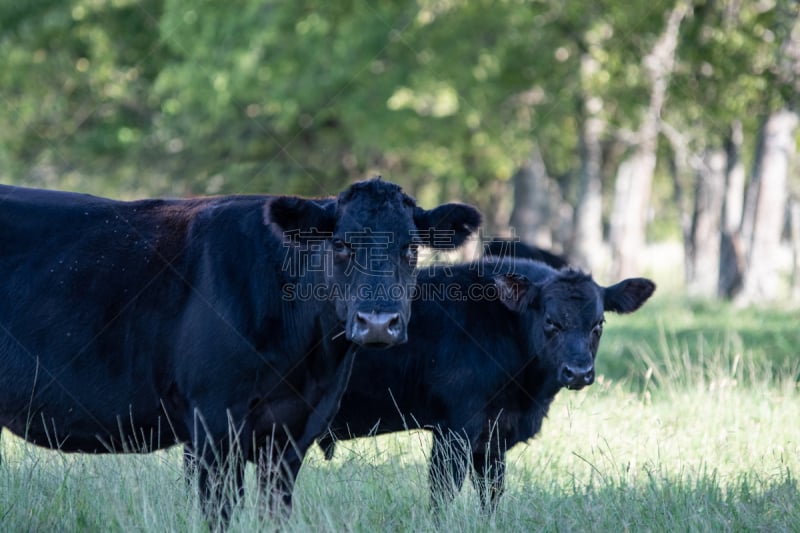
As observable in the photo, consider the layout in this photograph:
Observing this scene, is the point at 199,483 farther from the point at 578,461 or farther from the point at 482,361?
the point at 578,461

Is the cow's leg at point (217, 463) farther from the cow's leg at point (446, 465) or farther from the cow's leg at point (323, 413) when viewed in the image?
the cow's leg at point (446, 465)

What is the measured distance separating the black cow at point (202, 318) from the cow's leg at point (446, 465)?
2.82ft

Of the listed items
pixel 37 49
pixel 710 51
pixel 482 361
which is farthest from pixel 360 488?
pixel 37 49

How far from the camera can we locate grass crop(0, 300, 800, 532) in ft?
16.8

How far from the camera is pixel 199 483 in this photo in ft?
17.2

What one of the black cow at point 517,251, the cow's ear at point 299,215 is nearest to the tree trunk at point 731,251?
the black cow at point 517,251

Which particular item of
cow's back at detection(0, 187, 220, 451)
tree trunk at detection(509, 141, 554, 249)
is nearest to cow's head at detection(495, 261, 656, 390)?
cow's back at detection(0, 187, 220, 451)

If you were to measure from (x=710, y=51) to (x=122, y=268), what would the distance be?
13361 mm

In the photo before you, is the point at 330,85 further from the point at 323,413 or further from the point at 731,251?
the point at 323,413

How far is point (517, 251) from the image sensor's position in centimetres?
915

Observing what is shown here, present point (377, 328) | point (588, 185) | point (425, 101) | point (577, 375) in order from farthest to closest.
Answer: point (588, 185)
point (425, 101)
point (577, 375)
point (377, 328)

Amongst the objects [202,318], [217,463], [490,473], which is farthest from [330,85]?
[217,463]

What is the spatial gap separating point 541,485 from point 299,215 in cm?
239

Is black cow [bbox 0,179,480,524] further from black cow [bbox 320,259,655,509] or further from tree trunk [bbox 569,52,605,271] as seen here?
tree trunk [bbox 569,52,605,271]
